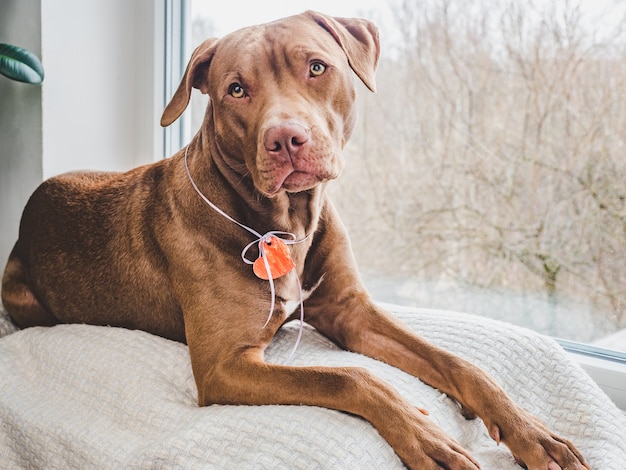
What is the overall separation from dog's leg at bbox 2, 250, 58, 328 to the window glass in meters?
1.23

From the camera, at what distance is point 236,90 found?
1.77 metres

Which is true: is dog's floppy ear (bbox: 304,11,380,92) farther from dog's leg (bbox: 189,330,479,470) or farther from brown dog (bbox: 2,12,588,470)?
dog's leg (bbox: 189,330,479,470)

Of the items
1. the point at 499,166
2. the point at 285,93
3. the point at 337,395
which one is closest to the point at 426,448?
the point at 337,395

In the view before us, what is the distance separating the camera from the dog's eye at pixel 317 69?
5.75 ft

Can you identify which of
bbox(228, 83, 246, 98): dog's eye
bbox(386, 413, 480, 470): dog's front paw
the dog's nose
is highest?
bbox(228, 83, 246, 98): dog's eye

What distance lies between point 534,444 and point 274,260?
726 mm

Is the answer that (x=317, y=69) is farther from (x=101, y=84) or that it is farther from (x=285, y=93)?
(x=101, y=84)

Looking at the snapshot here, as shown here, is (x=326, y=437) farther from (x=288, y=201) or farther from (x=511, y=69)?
(x=511, y=69)

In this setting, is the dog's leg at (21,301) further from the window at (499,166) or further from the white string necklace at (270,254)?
the window at (499,166)

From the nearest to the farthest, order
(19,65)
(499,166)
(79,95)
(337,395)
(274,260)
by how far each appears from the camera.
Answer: (337,395)
(274,260)
(19,65)
(499,166)
(79,95)

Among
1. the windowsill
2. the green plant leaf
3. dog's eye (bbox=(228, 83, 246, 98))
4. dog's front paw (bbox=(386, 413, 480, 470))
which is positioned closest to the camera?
dog's front paw (bbox=(386, 413, 480, 470))

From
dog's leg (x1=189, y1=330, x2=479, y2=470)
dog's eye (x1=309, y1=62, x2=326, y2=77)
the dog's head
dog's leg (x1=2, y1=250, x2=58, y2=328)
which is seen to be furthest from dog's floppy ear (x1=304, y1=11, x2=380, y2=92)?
dog's leg (x1=2, y1=250, x2=58, y2=328)

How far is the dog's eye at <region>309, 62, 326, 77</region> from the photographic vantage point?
5.75ft

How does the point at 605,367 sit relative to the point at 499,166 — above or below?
below
